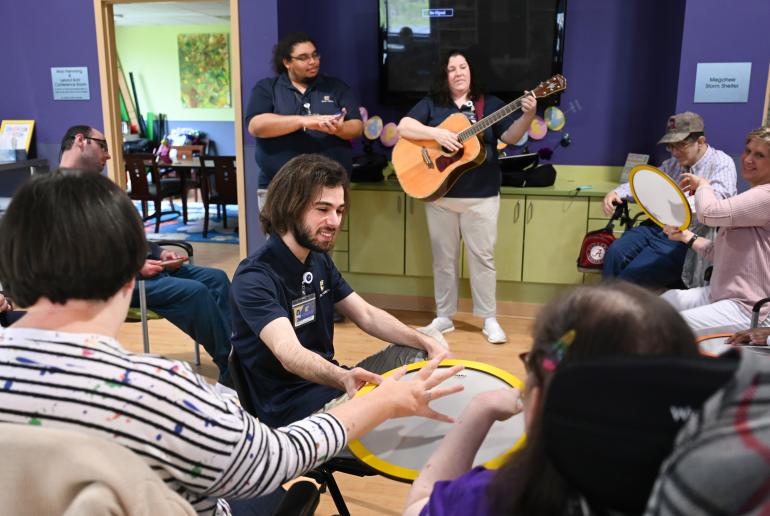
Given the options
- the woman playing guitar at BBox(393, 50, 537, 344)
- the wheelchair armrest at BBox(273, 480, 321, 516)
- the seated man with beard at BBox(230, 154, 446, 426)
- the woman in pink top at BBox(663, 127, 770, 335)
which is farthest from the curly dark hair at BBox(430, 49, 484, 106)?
the wheelchair armrest at BBox(273, 480, 321, 516)

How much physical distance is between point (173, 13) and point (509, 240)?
7.15 metres

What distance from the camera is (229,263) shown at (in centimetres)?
561

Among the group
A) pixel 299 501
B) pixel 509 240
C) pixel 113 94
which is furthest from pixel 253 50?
pixel 299 501

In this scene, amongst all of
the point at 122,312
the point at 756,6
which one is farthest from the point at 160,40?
the point at 122,312

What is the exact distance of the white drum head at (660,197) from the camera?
2660mm

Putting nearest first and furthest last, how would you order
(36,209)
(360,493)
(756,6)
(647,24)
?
(36,209), (360,493), (756,6), (647,24)

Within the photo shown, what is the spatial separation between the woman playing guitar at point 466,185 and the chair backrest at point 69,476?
299 centimetres

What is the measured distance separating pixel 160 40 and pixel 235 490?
36.9 ft

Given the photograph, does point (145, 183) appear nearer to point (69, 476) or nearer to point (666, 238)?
point (666, 238)

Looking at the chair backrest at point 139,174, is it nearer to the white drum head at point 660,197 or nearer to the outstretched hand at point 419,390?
the white drum head at point 660,197

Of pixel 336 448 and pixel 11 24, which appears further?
pixel 11 24

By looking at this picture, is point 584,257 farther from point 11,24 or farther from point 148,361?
point 11,24

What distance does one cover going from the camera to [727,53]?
3.60 metres

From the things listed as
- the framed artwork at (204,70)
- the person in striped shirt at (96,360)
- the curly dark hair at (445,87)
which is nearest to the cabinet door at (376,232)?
the curly dark hair at (445,87)
